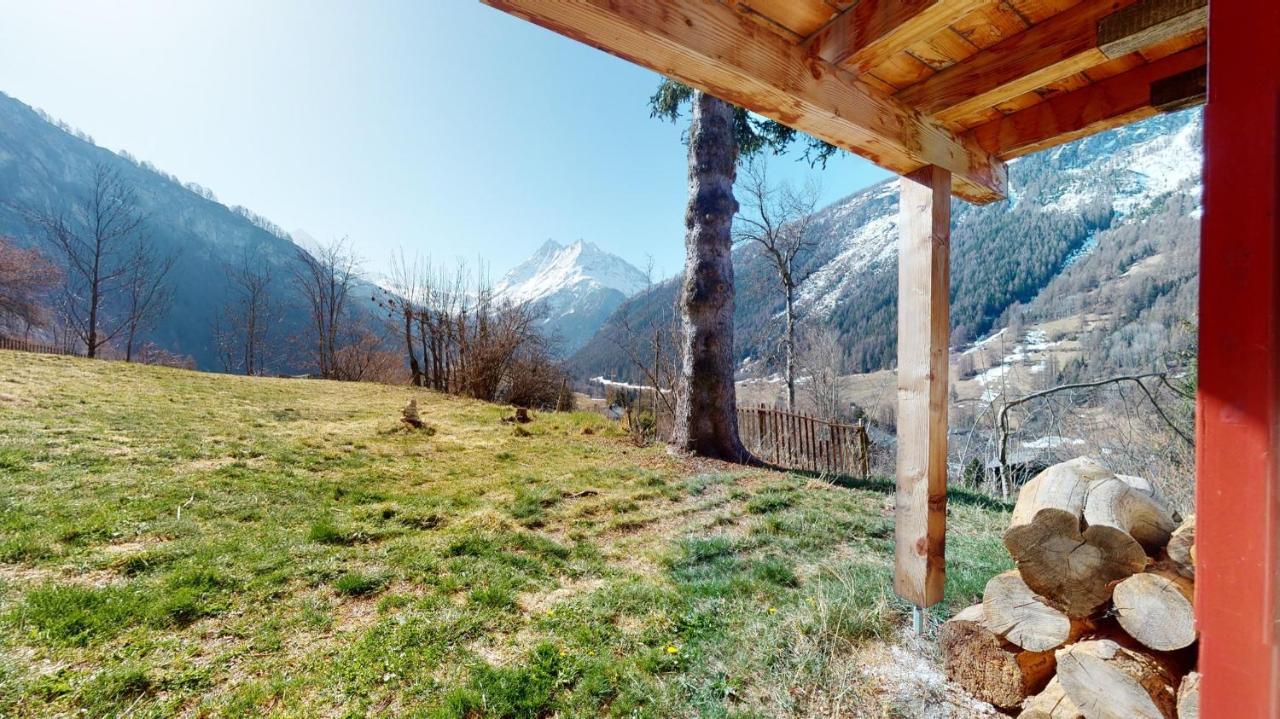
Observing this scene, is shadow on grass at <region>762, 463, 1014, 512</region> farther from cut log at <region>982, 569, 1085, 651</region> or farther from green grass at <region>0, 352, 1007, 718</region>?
cut log at <region>982, 569, 1085, 651</region>

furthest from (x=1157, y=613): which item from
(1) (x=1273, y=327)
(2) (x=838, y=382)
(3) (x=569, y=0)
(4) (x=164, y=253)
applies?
(4) (x=164, y=253)

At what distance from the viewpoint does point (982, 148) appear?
7.64 feet

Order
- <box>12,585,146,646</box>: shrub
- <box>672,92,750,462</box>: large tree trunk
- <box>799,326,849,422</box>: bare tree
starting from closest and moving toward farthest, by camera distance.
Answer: <box>12,585,146,646</box>: shrub → <box>672,92,750,462</box>: large tree trunk → <box>799,326,849,422</box>: bare tree

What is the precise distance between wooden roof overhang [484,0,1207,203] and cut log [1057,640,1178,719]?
6.39 feet

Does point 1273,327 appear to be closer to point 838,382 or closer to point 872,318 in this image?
point 838,382

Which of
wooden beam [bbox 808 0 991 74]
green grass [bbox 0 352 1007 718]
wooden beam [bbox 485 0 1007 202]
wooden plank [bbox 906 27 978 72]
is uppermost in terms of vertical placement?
wooden plank [bbox 906 27 978 72]

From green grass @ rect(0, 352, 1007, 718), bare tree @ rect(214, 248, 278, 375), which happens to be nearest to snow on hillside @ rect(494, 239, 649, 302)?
bare tree @ rect(214, 248, 278, 375)

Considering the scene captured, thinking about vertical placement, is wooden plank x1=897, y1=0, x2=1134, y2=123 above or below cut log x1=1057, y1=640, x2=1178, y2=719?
above

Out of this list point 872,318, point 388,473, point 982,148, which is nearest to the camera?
point 982,148

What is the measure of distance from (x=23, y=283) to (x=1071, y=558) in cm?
2831

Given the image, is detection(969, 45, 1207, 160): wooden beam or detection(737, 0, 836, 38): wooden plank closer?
detection(737, 0, 836, 38): wooden plank

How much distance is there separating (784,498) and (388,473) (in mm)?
4537

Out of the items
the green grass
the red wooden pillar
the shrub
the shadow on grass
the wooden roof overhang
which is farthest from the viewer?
the shadow on grass

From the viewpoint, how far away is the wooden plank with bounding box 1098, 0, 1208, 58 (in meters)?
1.42
